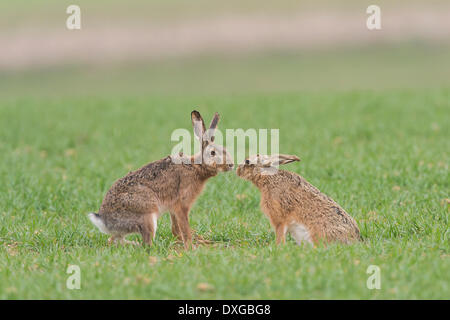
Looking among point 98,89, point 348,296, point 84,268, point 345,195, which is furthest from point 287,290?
point 98,89

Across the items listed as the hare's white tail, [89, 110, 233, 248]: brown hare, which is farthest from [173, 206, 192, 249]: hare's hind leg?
the hare's white tail

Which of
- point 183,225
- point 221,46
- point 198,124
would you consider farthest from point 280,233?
point 221,46

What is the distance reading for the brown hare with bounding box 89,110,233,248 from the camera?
7570 millimetres

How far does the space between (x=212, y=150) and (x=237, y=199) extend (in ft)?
7.66

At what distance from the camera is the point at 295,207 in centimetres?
775

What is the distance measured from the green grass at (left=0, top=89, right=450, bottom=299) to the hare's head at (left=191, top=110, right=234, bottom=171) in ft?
3.17

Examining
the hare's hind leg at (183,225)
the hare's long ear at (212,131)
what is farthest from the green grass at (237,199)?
the hare's long ear at (212,131)

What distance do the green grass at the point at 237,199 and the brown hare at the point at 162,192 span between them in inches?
10.9

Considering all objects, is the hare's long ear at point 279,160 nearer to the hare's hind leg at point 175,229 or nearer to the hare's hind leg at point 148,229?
the hare's hind leg at point 175,229

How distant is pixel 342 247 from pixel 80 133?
10.6m

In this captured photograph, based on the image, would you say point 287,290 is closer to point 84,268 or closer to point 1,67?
point 84,268

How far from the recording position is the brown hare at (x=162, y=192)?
24.8 ft

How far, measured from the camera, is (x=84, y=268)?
21.9ft
